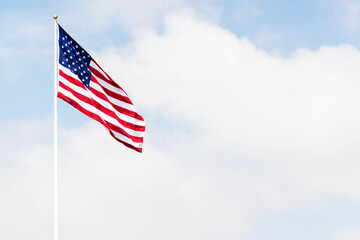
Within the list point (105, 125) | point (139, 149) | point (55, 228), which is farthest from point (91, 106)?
point (55, 228)

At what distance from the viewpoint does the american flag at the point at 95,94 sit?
30141 mm

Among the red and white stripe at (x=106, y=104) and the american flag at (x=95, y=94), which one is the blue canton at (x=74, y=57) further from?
the red and white stripe at (x=106, y=104)

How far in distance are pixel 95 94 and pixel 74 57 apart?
2.13m

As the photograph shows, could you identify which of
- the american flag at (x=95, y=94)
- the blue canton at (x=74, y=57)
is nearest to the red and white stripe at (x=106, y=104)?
the american flag at (x=95, y=94)

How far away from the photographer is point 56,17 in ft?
102

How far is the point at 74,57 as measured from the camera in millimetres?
31438

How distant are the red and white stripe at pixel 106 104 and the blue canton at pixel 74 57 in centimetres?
28

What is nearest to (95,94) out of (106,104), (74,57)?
(106,104)

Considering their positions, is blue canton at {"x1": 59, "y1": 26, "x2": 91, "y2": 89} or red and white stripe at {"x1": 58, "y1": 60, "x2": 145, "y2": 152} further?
blue canton at {"x1": 59, "y1": 26, "x2": 91, "y2": 89}

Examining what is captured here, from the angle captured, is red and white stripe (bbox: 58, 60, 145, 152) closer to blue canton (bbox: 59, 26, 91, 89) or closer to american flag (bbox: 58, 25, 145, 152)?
american flag (bbox: 58, 25, 145, 152)

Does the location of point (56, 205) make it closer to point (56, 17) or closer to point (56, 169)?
point (56, 169)

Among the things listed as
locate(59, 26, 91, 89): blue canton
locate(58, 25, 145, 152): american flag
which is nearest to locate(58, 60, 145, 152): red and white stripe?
locate(58, 25, 145, 152): american flag

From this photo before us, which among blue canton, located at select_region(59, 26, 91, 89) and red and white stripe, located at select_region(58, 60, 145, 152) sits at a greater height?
blue canton, located at select_region(59, 26, 91, 89)

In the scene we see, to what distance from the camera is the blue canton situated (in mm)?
31031
